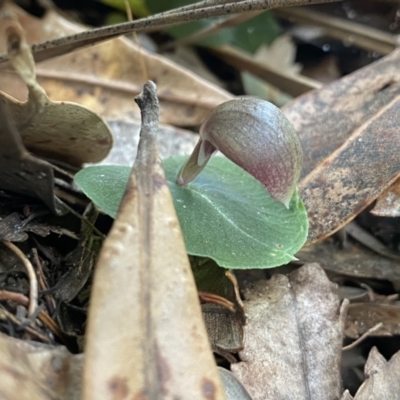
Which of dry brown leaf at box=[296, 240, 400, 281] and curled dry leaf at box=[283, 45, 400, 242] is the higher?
curled dry leaf at box=[283, 45, 400, 242]

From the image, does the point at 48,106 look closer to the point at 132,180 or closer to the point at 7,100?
the point at 7,100

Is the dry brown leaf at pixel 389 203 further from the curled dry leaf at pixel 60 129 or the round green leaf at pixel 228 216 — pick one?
the curled dry leaf at pixel 60 129

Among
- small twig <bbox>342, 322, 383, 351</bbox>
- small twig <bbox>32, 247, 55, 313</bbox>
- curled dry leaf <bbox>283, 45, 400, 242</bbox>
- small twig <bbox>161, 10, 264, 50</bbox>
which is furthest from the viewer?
small twig <bbox>161, 10, 264, 50</bbox>

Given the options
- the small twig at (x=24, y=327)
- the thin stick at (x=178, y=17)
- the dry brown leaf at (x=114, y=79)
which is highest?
the dry brown leaf at (x=114, y=79)

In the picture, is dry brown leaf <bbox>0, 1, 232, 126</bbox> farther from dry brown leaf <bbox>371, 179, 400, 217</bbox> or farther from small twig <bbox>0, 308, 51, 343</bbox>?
small twig <bbox>0, 308, 51, 343</bbox>

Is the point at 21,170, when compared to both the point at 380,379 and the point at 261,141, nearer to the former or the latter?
the point at 261,141

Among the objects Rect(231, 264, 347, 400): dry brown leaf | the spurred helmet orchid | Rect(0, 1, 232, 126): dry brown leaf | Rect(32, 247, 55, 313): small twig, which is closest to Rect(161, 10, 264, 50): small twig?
Rect(0, 1, 232, 126): dry brown leaf

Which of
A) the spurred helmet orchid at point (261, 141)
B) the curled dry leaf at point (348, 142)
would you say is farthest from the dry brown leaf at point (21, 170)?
the curled dry leaf at point (348, 142)

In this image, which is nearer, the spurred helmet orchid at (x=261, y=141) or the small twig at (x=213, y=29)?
the spurred helmet orchid at (x=261, y=141)
